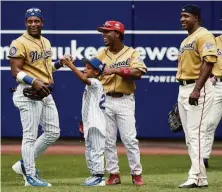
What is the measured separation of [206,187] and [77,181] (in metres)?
1.81

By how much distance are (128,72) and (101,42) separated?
643 centimetres

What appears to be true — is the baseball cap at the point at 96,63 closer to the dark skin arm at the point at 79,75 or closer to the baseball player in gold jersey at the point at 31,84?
the dark skin arm at the point at 79,75

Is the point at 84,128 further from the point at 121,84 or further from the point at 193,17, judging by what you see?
the point at 193,17

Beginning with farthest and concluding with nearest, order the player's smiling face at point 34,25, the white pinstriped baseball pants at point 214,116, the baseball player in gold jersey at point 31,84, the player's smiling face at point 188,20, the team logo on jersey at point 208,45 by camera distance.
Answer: the white pinstriped baseball pants at point 214,116 < the player's smiling face at point 34,25 < the baseball player in gold jersey at point 31,84 < the player's smiling face at point 188,20 < the team logo on jersey at point 208,45

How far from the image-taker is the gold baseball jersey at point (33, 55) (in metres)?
9.67

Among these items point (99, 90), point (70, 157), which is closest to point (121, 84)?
point (99, 90)

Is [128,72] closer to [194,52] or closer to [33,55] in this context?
[194,52]

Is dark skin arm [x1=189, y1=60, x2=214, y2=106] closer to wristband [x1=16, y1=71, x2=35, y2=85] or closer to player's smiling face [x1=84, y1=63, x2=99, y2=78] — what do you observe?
player's smiling face [x1=84, y1=63, x2=99, y2=78]

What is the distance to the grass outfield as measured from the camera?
30.7 ft

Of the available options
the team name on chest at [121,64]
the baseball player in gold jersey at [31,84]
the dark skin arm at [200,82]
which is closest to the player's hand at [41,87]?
the baseball player in gold jersey at [31,84]

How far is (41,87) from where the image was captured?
945cm

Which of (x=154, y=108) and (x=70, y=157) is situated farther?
(x=154, y=108)

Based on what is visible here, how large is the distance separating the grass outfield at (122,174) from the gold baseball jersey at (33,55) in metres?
1.27

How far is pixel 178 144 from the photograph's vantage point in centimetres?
1644
